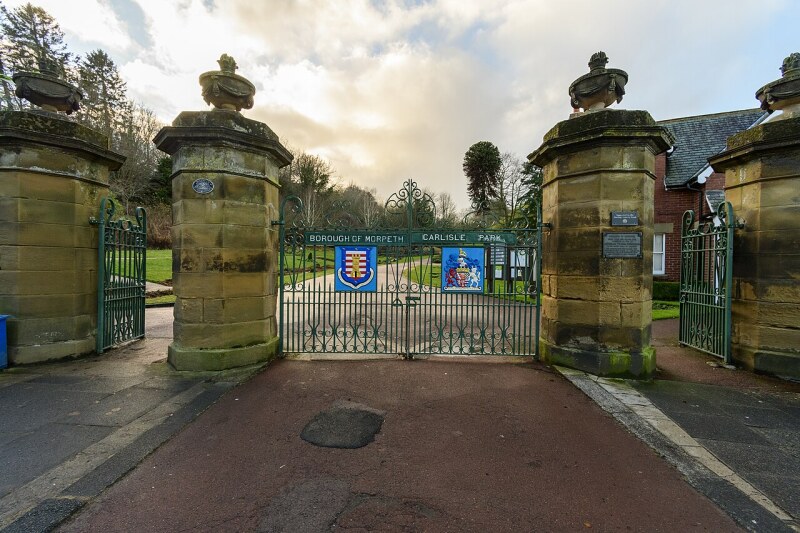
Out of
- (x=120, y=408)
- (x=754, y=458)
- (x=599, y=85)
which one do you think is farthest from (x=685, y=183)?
(x=120, y=408)

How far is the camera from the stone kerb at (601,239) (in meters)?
5.20

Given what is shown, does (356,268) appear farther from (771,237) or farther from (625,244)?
(771,237)

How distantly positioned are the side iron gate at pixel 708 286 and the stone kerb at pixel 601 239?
1.65 metres

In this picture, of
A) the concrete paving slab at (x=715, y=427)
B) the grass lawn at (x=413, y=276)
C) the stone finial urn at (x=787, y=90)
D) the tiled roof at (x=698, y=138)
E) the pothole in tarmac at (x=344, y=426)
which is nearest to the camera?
the pothole in tarmac at (x=344, y=426)

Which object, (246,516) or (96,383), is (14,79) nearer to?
(96,383)

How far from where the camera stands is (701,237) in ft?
21.7

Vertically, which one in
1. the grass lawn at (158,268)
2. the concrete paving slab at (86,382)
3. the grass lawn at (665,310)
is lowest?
the concrete paving slab at (86,382)

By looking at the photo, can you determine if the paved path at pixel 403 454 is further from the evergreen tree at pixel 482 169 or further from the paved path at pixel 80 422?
the evergreen tree at pixel 482 169

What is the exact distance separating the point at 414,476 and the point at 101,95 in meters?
45.1

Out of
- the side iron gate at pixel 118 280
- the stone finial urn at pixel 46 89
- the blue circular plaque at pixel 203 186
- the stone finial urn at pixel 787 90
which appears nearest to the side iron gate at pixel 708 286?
the stone finial urn at pixel 787 90

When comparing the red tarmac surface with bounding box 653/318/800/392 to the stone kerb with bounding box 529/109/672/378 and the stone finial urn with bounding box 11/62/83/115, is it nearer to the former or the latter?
the stone kerb with bounding box 529/109/672/378

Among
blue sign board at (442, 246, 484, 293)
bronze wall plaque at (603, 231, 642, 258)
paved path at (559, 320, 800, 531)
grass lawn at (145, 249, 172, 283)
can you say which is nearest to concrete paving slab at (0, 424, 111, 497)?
blue sign board at (442, 246, 484, 293)

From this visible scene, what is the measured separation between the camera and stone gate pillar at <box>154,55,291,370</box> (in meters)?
5.30

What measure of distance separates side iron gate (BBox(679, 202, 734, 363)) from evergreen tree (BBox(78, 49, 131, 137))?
40.2m
